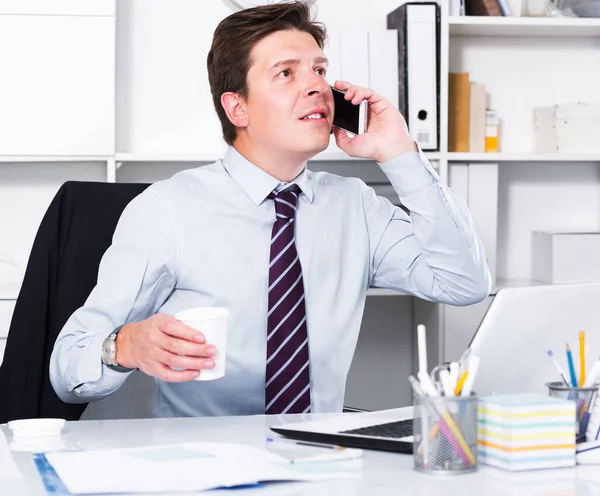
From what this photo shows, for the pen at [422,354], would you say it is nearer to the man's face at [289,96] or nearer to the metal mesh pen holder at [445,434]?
the metal mesh pen holder at [445,434]

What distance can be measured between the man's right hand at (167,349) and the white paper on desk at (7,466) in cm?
22

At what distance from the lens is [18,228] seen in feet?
9.48

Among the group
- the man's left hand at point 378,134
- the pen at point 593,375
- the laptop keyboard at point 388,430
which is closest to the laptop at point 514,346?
the laptop keyboard at point 388,430

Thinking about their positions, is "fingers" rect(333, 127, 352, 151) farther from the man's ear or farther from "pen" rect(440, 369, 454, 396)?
"pen" rect(440, 369, 454, 396)

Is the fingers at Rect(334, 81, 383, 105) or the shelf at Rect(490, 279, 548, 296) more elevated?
the fingers at Rect(334, 81, 383, 105)

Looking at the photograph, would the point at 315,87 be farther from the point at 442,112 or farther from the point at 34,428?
the point at 442,112

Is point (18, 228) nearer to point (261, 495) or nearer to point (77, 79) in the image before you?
point (77, 79)

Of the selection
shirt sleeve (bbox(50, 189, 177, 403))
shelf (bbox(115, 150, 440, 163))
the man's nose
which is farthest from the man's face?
shelf (bbox(115, 150, 440, 163))

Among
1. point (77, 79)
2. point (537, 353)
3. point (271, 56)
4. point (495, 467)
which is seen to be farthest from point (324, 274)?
point (77, 79)

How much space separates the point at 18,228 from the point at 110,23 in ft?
2.44

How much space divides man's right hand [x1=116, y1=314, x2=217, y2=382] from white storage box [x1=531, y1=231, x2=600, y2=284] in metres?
1.87

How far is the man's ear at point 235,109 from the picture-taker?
1.87m

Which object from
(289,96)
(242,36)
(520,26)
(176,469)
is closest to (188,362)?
(176,469)

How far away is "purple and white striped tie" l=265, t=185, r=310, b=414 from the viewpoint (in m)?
1.62
